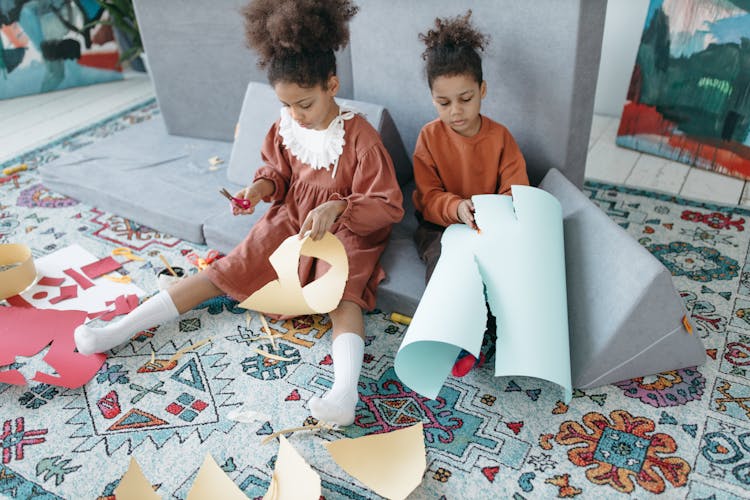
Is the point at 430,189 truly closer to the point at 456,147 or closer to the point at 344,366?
the point at 456,147

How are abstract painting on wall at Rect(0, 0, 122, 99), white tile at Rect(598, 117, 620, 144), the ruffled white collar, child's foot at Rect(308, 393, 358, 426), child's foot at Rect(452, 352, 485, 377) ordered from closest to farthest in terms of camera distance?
1. child's foot at Rect(308, 393, 358, 426)
2. child's foot at Rect(452, 352, 485, 377)
3. the ruffled white collar
4. white tile at Rect(598, 117, 620, 144)
5. abstract painting on wall at Rect(0, 0, 122, 99)

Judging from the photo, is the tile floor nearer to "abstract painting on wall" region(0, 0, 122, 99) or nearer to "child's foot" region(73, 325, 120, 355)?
"abstract painting on wall" region(0, 0, 122, 99)

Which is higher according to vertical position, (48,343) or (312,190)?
(312,190)

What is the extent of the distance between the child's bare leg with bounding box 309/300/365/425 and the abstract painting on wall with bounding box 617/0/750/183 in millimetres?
1555

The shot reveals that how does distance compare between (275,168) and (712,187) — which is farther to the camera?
(712,187)

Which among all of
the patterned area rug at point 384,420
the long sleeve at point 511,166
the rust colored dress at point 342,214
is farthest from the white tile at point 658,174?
the rust colored dress at point 342,214

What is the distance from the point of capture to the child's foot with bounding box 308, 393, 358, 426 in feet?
4.37

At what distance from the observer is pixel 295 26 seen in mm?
1466

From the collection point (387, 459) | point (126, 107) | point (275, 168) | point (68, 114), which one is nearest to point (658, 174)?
point (275, 168)

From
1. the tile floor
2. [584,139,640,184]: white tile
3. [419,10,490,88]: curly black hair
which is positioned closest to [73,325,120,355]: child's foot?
[419,10,490,88]: curly black hair

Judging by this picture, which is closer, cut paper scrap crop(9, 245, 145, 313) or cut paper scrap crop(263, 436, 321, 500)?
cut paper scrap crop(263, 436, 321, 500)

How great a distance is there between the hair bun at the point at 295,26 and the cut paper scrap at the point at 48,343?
0.86m

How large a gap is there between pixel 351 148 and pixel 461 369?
628 millimetres

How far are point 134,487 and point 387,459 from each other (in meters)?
0.50
